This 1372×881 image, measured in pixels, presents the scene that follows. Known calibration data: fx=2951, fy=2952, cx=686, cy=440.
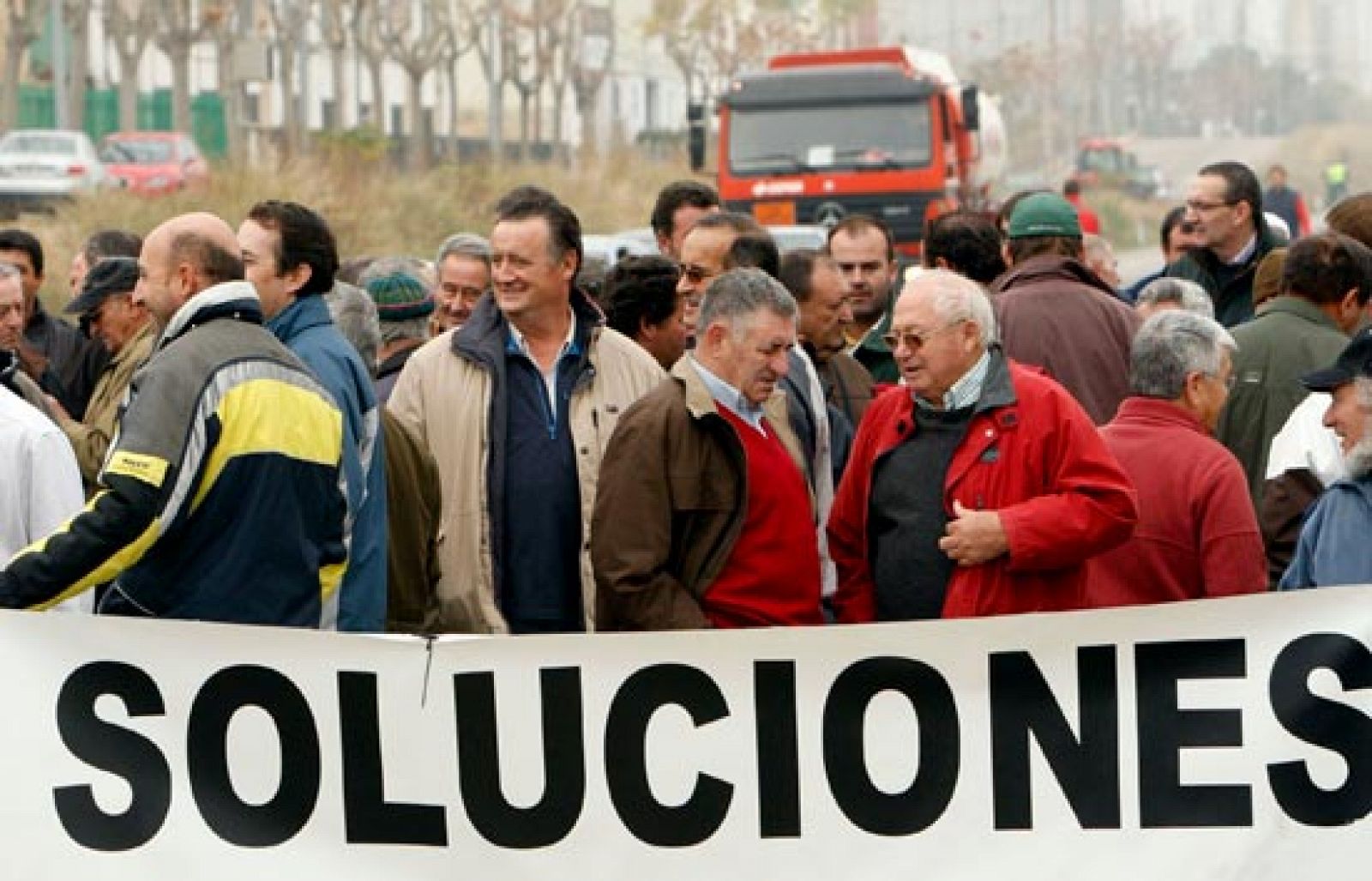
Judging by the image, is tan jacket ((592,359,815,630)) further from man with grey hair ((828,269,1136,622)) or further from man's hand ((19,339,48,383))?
man's hand ((19,339,48,383))

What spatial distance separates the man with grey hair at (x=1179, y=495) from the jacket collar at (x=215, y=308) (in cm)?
228

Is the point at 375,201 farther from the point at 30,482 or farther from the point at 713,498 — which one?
the point at 713,498

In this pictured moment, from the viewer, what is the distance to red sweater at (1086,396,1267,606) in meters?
7.59

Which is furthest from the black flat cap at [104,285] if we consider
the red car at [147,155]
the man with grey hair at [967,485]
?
the red car at [147,155]

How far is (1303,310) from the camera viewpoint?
31.2 feet

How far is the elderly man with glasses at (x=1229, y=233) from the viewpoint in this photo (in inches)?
466

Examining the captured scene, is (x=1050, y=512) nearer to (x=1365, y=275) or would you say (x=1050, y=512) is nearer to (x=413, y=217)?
(x=1365, y=275)

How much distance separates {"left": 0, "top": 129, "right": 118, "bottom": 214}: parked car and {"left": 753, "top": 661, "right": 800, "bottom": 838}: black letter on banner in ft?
134

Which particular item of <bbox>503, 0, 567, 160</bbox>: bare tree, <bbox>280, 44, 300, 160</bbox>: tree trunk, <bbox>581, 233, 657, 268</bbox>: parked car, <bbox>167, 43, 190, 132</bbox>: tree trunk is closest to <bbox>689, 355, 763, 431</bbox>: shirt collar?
<bbox>581, 233, 657, 268</bbox>: parked car

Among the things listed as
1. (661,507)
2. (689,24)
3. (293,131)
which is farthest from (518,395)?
(689,24)

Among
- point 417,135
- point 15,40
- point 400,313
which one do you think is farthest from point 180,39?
point 400,313

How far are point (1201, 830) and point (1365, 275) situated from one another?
3690 mm

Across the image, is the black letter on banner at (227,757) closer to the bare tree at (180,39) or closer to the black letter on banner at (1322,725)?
the black letter on banner at (1322,725)

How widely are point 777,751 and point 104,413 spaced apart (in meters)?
3.63
